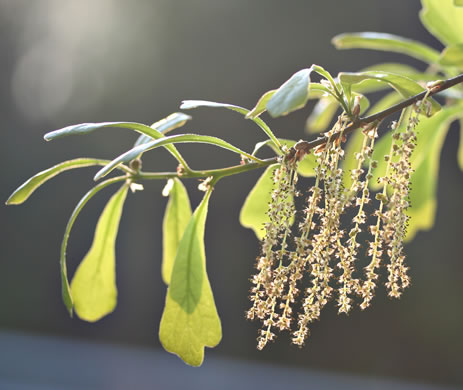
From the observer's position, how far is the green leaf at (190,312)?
0.54 meters

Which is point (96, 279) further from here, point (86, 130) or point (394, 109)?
point (394, 109)

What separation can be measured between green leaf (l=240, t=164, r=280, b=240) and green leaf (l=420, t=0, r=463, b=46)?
0.29 metres

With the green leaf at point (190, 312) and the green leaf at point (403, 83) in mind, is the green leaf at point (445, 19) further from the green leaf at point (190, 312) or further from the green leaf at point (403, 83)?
the green leaf at point (190, 312)

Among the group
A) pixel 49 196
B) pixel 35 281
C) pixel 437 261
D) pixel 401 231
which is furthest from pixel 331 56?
pixel 401 231

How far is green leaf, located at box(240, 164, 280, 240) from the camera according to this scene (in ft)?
2.04

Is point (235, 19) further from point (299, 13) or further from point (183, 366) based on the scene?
point (183, 366)

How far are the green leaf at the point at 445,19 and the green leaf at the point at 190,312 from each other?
369mm

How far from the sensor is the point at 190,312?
0.54 meters

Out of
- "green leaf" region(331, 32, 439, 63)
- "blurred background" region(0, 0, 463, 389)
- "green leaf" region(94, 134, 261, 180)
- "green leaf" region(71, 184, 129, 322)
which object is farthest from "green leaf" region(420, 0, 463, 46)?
"blurred background" region(0, 0, 463, 389)

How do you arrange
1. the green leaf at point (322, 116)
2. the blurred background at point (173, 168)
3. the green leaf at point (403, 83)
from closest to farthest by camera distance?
the green leaf at point (403, 83)
the green leaf at point (322, 116)
the blurred background at point (173, 168)

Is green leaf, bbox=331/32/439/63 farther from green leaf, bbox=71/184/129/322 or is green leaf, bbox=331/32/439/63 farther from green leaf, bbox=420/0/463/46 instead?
green leaf, bbox=71/184/129/322

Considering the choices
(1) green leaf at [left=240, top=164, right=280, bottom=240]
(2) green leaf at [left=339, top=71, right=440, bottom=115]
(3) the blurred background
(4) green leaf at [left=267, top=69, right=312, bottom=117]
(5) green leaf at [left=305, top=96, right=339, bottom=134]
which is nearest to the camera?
(4) green leaf at [left=267, top=69, right=312, bottom=117]

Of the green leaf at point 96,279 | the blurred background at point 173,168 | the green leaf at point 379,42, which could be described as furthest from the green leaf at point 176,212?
the blurred background at point 173,168

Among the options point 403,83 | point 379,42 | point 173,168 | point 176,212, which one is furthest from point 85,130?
point 173,168
